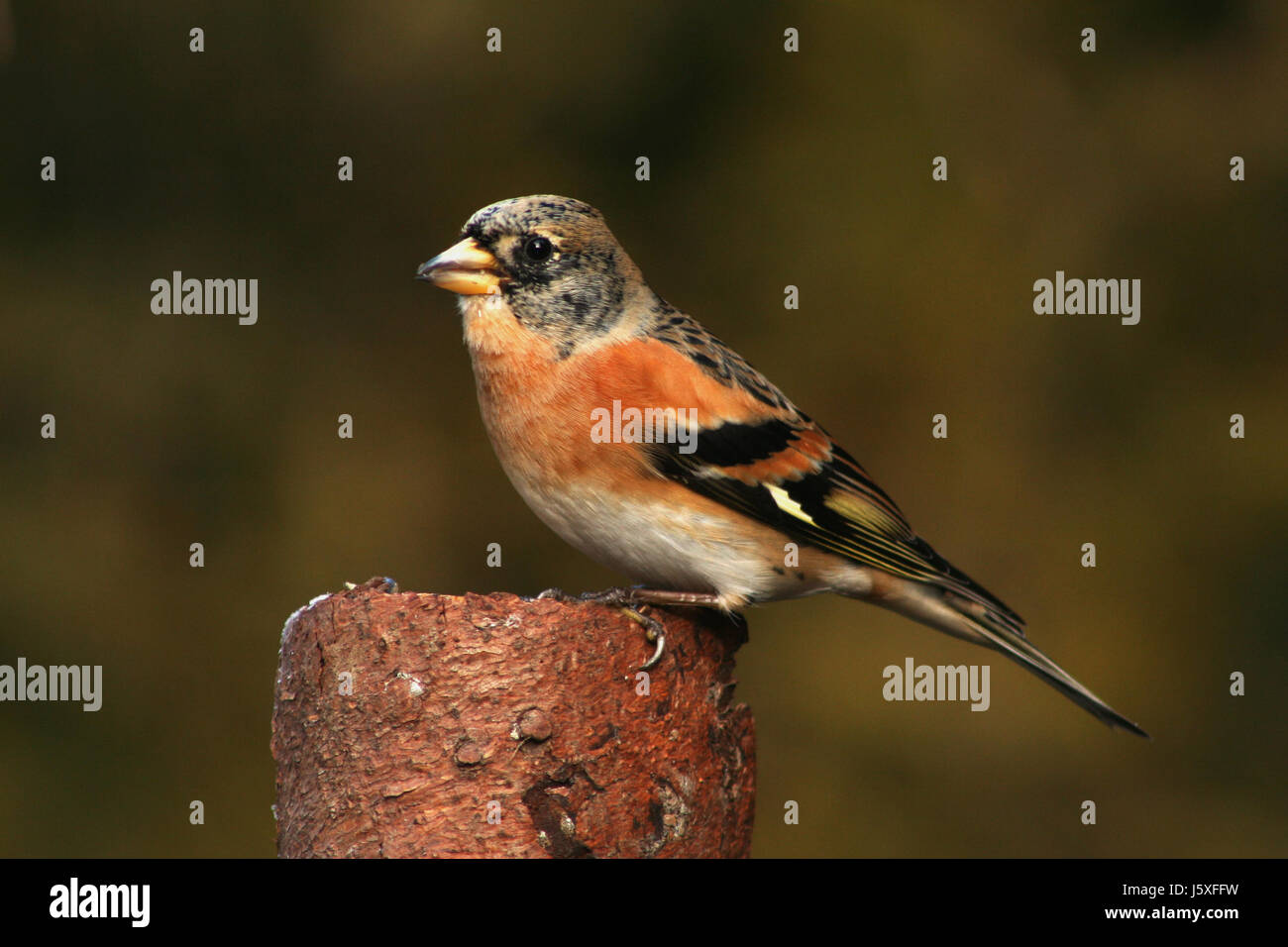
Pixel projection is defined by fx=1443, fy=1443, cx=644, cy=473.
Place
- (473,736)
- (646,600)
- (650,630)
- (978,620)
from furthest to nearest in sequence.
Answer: (978,620) < (646,600) < (650,630) < (473,736)

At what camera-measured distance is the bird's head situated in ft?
15.9

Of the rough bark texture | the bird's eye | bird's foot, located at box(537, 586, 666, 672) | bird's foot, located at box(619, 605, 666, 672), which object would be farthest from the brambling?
the rough bark texture

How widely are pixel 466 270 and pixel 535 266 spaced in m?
0.24

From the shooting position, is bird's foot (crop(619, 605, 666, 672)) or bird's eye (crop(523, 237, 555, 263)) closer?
bird's foot (crop(619, 605, 666, 672))

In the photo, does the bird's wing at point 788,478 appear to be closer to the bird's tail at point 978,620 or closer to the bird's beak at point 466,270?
the bird's tail at point 978,620

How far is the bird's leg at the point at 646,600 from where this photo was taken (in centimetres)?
383

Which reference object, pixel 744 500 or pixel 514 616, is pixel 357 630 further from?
pixel 744 500

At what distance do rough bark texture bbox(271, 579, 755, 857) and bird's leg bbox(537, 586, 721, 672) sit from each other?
6 cm

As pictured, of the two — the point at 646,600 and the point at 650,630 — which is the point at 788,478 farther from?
the point at 650,630

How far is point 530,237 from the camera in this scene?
4.89m

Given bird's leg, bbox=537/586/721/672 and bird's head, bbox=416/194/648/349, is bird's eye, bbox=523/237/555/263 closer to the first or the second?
bird's head, bbox=416/194/648/349

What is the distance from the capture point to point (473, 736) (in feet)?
11.6

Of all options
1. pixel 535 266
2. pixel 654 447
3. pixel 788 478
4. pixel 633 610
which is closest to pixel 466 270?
pixel 535 266

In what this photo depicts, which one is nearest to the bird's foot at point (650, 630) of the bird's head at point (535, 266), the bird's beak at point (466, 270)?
the bird's head at point (535, 266)
